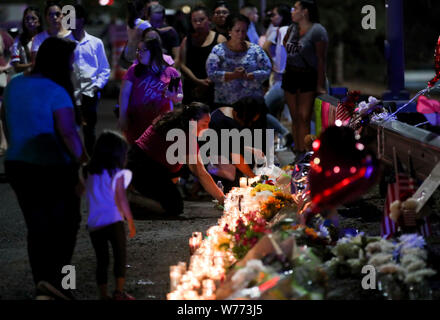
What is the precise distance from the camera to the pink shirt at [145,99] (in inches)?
430

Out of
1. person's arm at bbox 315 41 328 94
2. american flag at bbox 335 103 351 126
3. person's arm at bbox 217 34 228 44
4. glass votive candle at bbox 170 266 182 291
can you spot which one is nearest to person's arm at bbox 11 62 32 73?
person's arm at bbox 217 34 228 44

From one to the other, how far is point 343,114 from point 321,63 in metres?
2.87

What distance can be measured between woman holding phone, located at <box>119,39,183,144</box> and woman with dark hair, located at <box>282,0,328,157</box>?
7.18 feet

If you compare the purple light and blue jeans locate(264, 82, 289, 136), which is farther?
blue jeans locate(264, 82, 289, 136)

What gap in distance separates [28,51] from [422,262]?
8.08 metres

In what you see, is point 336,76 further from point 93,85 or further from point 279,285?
point 279,285

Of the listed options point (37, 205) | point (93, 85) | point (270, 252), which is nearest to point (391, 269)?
point (270, 252)

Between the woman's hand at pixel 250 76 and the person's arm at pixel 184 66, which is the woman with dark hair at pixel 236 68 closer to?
the woman's hand at pixel 250 76

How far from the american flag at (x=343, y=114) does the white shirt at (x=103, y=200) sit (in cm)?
387

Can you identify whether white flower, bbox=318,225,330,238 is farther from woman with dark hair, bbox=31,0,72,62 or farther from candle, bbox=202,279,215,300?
woman with dark hair, bbox=31,0,72,62

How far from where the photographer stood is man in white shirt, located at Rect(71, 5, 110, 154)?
1170 cm

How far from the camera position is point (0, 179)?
13.5 metres

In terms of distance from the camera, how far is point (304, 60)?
12.7 meters

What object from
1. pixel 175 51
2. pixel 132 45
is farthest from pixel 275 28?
pixel 132 45
